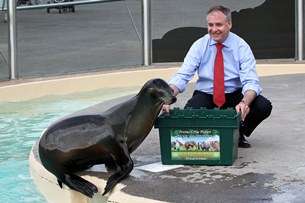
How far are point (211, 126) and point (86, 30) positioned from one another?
768 centimetres

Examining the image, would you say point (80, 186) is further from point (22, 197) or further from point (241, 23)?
point (241, 23)

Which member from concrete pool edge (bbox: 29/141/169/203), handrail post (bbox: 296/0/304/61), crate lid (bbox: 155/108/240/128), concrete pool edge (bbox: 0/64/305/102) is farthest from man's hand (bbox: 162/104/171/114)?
handrail post (bbox: 296/0/304/61)

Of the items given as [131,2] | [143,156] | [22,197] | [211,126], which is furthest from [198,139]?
[131,2]

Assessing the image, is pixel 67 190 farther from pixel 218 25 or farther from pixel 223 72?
pixel 218 25

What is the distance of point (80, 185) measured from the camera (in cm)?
467

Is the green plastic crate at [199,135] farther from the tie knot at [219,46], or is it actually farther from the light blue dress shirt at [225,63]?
the tie knot at [219,46]

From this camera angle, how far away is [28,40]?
37.8ft

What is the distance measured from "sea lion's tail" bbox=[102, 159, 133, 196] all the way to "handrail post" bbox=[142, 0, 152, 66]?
800 cm

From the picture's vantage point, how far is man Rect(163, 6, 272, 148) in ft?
17.4

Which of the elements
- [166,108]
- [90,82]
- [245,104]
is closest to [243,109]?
[245,104]

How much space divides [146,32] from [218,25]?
24.0 feet

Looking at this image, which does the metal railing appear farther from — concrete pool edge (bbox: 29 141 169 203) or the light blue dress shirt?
the light blue dress shirt

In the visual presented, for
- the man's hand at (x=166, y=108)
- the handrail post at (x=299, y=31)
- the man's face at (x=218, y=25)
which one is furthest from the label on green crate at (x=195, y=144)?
the handrail post at (x=299, y=31)

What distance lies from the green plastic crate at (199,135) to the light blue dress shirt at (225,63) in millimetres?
587
